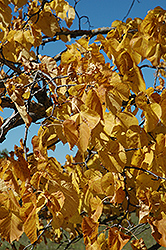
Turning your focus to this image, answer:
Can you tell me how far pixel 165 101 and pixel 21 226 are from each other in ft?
1.57

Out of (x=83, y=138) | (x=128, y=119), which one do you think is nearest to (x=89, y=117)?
(x=83, y=138)

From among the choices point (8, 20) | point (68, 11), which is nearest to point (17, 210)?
point (8, 20)

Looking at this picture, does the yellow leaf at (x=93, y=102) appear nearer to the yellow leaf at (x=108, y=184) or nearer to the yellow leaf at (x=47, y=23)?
the yellow leaf at (x=108, y=184)

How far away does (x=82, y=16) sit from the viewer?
5.16 ft

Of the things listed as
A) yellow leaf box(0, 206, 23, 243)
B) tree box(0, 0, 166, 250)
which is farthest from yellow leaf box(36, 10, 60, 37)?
yellow leaf box(0, 206, 23, 243)

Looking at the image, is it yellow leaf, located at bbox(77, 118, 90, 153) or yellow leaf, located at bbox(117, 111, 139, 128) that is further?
yellow leaf, located at bbox(117, 111, 139, 128)

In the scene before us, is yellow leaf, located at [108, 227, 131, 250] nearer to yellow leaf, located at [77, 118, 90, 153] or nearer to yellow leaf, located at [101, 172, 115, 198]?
yellow leaf, located at [101, 172, 115, 198]

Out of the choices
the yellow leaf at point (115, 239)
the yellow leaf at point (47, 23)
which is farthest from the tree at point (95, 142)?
the yellow leaf at point (47, 23)

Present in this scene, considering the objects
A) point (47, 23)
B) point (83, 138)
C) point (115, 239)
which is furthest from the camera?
point (47, 23)

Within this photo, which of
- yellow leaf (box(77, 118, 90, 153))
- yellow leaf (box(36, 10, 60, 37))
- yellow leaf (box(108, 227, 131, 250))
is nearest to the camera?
yellow leaf (box(77, 118, 90, 153))

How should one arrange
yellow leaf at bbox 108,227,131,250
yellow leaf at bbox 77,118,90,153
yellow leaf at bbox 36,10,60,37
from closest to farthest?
yellow leaf at bbox 77,118,90,153 < yellow leaf at bbox 108,227,131,250 < yellow leaf at bbox 36,10,60,37

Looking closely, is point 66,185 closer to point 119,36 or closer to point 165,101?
point 165,101

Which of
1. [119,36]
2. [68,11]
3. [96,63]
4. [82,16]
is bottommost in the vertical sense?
[96,63]

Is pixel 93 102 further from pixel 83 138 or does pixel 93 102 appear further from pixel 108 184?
pixel 108 184
